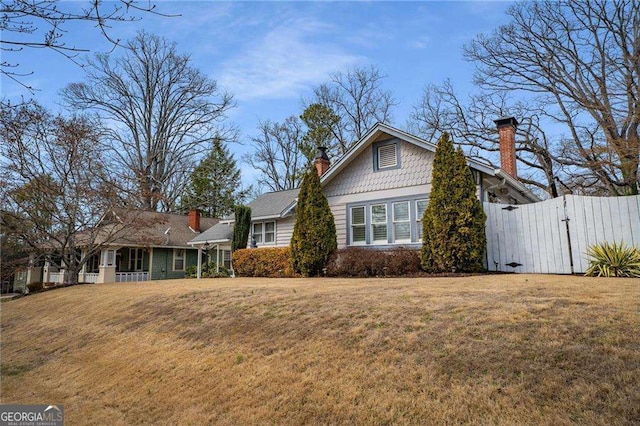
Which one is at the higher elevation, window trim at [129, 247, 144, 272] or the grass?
window trim at [129, 247, 144, 272]

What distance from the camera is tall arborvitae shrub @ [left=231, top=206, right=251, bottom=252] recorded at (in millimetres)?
20562

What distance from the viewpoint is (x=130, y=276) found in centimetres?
2622

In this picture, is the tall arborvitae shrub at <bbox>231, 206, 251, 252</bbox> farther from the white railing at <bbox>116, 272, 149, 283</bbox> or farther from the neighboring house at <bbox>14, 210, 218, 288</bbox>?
the white railing at <bbox>116, 272, 149, 283</bbox>

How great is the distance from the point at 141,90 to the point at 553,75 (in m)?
32.8

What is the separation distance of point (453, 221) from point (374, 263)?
292 cm

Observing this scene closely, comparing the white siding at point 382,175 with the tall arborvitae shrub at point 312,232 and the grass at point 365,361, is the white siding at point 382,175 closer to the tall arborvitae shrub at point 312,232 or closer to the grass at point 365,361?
the tall arborvitae shrub at point 312,232

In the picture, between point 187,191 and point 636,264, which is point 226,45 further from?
point 187,191

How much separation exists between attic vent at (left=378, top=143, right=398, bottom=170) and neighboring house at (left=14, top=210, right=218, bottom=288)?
13.8 m

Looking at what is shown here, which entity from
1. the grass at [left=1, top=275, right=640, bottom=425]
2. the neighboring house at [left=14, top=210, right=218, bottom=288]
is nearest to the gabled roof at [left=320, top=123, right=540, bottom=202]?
the grass at [left=1, top=275, right=640, bottom=425]

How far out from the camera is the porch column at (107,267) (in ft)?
81.3

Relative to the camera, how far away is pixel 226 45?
10.7 metres

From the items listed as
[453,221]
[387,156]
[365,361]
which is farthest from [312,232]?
[365,361]

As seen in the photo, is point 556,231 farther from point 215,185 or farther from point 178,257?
point 215,185

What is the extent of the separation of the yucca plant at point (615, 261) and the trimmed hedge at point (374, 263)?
4.83m
